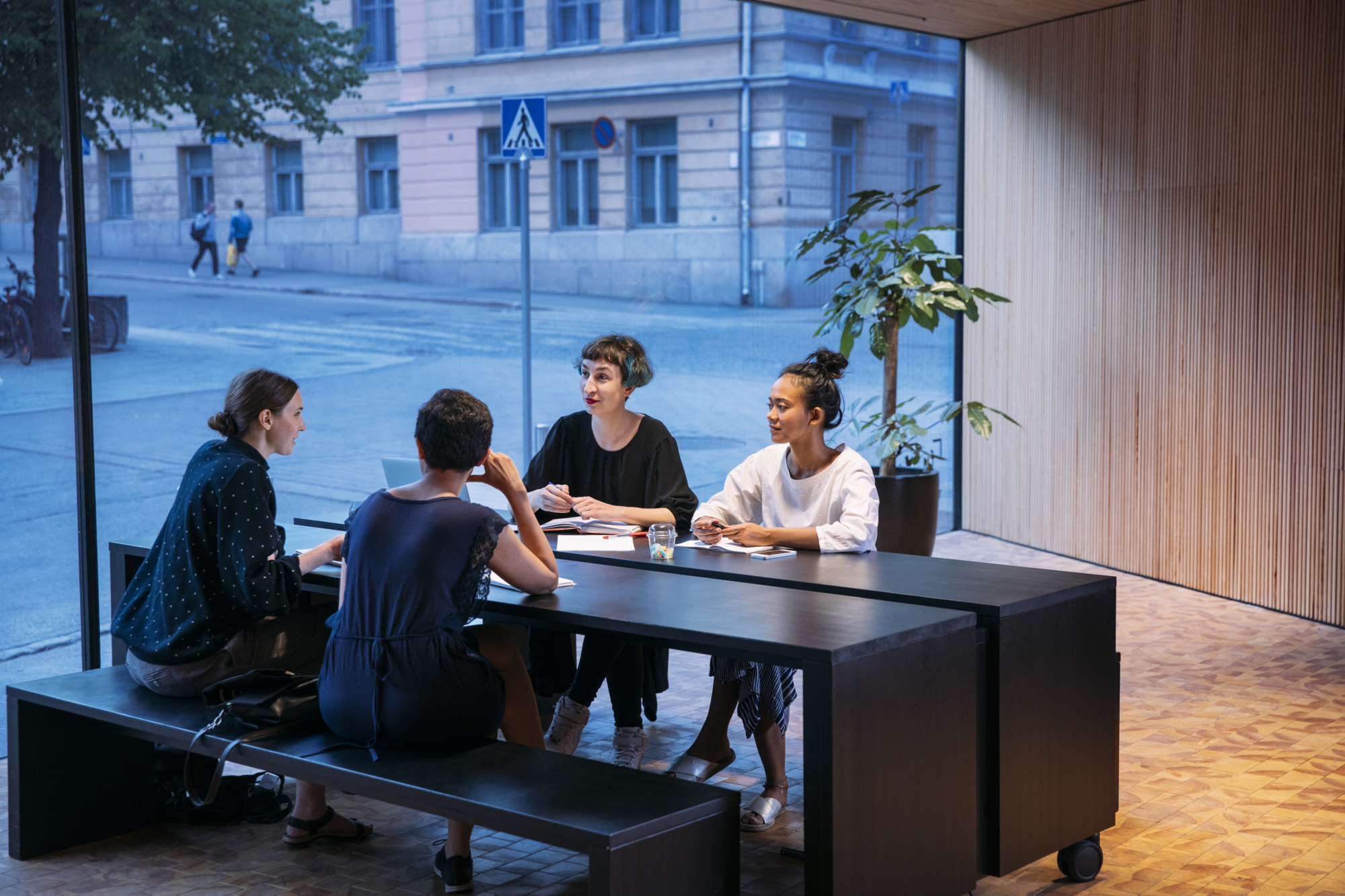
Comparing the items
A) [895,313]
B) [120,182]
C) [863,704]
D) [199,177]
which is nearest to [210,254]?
[199,177]

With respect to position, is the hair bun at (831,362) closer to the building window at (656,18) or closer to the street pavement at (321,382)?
the street pavement at (321,382)

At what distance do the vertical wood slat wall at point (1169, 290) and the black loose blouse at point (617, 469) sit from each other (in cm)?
308

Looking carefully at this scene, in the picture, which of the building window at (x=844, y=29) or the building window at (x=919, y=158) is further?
the building window at (x=919, y=158)

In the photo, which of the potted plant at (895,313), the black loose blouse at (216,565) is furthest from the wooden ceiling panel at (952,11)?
the black loose blouse at (216,565)

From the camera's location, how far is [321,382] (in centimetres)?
622

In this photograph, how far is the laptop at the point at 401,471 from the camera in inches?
156

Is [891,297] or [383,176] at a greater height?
[383,176]

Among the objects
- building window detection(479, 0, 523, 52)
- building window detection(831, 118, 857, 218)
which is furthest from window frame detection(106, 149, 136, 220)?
building window detection(831, 118, 857, 218)

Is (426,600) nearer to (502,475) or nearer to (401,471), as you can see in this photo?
(502,475)

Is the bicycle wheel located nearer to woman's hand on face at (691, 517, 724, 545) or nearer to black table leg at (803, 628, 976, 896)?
woman's hand on face at (691, 517, 724, 545)

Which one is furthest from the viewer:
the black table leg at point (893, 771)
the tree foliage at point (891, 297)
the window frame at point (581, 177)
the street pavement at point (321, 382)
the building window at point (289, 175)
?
the window frame at point (581, 177)

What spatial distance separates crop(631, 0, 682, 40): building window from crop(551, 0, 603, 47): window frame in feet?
0.65

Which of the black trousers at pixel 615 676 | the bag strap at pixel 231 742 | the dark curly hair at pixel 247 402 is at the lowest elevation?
the black trousers at pixel 615 676

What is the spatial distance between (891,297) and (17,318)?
3.85m
